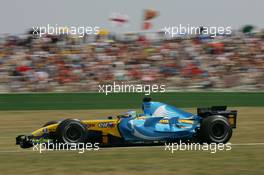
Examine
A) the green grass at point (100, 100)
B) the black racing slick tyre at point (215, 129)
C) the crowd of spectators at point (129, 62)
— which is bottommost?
the black racing slick tyre at point (215, 129)

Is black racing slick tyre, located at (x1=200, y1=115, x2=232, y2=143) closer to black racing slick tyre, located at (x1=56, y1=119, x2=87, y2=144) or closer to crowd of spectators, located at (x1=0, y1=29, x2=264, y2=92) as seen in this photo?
black racing slick tyre, located at (x1=56, y1=119, x2=87, y2=144)

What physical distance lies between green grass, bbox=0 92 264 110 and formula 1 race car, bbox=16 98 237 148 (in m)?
9.36

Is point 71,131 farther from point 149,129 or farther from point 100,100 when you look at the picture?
point 100,100

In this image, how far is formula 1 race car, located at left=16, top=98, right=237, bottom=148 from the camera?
10.4 m

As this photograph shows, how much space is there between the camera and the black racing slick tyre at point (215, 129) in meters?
10.5

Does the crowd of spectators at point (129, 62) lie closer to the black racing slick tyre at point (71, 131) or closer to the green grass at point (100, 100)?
the green grass at point (100, 100)

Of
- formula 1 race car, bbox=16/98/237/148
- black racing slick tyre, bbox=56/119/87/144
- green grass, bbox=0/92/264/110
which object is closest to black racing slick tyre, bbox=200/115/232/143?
formula 1 race car, bbox=16/98/237/148

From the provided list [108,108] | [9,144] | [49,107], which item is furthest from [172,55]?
[9,144]

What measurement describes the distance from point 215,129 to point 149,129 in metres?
1.21

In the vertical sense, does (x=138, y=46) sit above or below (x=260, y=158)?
above

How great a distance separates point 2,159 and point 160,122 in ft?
9.39

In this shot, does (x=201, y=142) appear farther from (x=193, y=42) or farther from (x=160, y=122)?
(x=193, y=42)

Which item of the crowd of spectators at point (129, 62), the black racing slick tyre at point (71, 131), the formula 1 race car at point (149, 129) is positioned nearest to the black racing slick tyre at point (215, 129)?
the formula 1 race car at point (149, 129)

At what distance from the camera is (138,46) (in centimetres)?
2261
